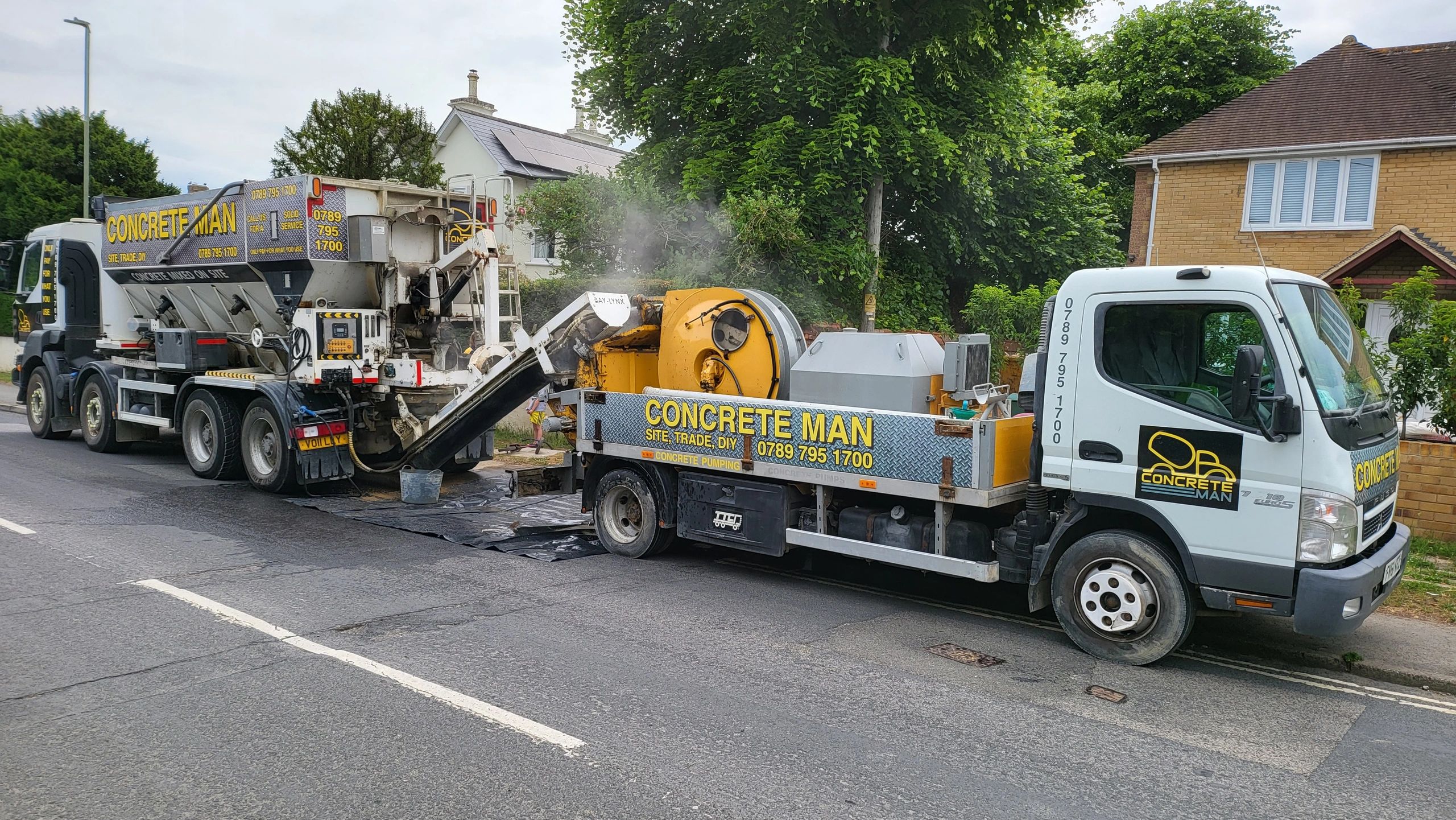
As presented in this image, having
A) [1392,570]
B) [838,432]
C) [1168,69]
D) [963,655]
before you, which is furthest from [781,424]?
[1168,69]

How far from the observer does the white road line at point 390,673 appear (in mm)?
4578

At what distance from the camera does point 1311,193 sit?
1816 cm

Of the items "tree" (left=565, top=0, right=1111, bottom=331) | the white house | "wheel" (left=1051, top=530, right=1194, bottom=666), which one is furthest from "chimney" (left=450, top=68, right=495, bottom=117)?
"wheel" (left=1051, top=530, right=1194, bottom=666)

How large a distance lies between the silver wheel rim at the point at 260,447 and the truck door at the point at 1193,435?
888 centimetres

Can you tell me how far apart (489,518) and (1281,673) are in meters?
6.91

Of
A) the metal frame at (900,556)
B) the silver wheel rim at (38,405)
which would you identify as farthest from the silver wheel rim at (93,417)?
the metal frame at (900,556)

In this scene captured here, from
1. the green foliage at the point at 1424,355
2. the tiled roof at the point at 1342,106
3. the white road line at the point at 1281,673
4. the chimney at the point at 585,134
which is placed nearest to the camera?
the white road line at the point at 1281,673

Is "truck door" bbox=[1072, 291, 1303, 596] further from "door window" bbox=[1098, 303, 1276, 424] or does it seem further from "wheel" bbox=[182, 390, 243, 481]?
"wheel" bbox=[182, 390, 243, 481]

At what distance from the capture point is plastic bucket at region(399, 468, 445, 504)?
10.5m

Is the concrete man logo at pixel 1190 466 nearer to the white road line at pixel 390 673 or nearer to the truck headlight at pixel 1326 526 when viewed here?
the truck headlight at pixel 1326 526

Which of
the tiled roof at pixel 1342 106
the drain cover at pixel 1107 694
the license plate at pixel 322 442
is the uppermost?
the tiled roof at pixel 1342 106

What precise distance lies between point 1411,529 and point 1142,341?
523 cm

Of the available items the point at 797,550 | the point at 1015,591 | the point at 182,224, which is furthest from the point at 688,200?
the point at 1015,591

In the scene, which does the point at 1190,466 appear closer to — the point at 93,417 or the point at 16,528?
the point at 16,528
